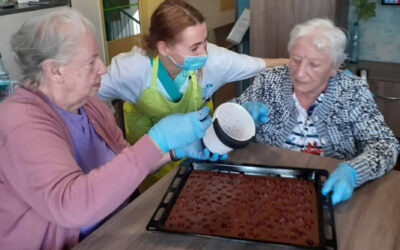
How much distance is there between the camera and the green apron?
79.3 inches

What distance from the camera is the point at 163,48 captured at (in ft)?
6.38

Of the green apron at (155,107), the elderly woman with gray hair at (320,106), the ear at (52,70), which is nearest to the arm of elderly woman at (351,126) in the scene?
the elderly woman with gray hair at (320,106)

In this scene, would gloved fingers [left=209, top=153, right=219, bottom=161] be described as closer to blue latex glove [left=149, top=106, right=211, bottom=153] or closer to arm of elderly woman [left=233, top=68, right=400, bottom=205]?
blue latex glove [left=149, top=106, right=211, bottom=153]

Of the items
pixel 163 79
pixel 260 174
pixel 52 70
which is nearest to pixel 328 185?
pixel 260 174

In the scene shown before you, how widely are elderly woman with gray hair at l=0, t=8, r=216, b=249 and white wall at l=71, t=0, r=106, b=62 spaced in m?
1.81

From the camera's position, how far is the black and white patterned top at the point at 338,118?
5.23 ft

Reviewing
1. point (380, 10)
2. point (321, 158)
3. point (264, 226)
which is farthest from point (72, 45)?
point (380, 10)

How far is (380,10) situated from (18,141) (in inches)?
128

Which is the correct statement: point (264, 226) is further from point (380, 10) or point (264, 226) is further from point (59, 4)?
point (380, 10)

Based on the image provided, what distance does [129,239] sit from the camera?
113 cm

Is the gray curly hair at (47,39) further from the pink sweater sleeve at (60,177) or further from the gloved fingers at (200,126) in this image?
the gloved fingers at (200,126)

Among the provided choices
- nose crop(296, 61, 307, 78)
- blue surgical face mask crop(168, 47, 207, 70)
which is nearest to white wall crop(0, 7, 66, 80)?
blue surgical face mask crop(168, 47, 207, 70)

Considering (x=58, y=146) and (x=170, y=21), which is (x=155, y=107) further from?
(x=58, y=146)

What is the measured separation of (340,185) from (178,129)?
0.54 metres
